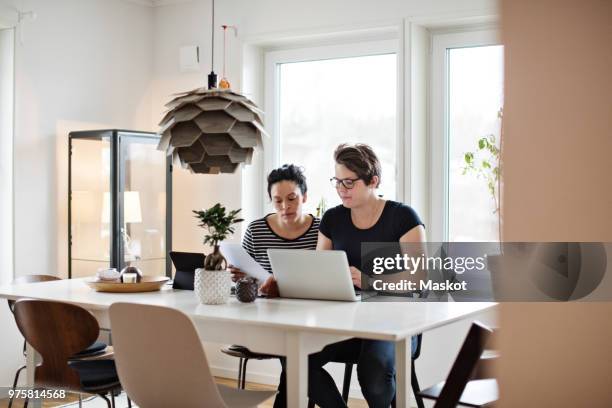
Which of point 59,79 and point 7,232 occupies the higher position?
point 59,79

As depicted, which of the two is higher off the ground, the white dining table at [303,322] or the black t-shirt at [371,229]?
the black t-shirt at [371,229]

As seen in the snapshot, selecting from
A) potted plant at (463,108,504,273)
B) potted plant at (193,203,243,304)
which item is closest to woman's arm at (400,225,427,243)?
potted plant at (193,203,243,304)

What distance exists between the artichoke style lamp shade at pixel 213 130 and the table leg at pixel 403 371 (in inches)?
33.7

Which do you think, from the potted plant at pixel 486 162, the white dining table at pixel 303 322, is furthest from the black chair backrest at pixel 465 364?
the potted plant at pixel 486 162

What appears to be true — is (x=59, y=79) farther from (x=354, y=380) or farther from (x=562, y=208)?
(x=562, y=208)

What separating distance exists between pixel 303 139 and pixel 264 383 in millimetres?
1544

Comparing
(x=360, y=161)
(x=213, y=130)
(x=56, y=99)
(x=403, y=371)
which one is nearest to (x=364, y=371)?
(x=403, y=371)

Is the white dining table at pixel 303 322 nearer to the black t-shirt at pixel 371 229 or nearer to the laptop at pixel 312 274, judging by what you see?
the laptop at pixel 312 274

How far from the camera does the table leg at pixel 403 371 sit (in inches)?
94.3

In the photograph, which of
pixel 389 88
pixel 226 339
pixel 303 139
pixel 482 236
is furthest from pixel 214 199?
pixel 226 339

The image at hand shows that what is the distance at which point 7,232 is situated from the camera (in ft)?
13.8

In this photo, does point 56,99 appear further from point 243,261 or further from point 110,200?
point 243,261
